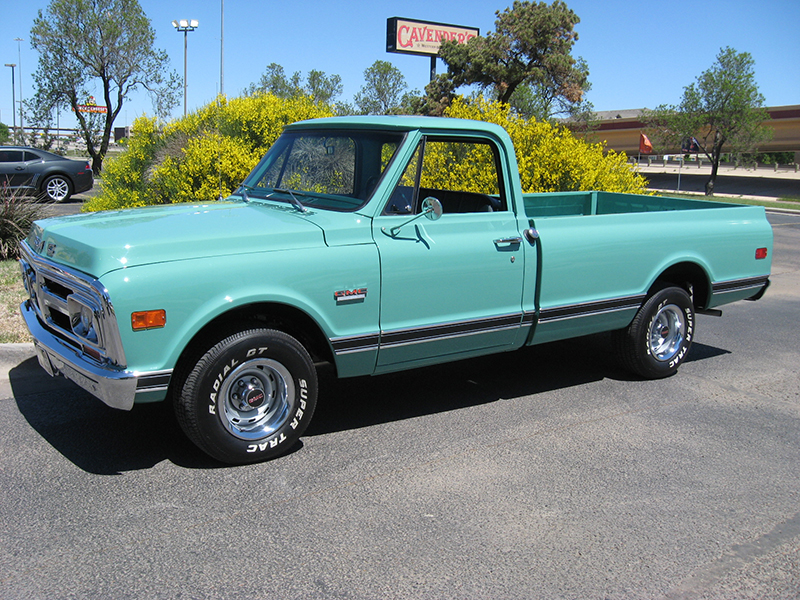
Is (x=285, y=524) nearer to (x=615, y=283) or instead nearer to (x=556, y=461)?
(x=556, y=461)

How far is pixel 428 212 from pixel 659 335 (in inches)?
104

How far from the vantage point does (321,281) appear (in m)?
4.19

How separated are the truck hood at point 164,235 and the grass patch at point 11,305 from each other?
187 cm

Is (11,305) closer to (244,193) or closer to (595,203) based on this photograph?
(244,193)

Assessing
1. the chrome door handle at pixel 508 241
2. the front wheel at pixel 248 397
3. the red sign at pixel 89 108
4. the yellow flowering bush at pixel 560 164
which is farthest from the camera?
the red sign at pixel 89 108

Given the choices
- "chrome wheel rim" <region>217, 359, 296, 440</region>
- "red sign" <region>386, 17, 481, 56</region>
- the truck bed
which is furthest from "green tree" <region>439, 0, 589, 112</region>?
"chrome wheel rim" <region>217, 359, 296, 440</region>

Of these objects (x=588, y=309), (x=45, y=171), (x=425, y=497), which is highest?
(x=45, y=171)

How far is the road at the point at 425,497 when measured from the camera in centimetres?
315

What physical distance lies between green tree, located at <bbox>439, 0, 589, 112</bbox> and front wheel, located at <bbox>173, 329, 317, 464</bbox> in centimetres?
3841

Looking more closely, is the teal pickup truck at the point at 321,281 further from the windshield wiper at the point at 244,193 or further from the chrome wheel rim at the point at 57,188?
the chrome wheel rim at the point at 57,188

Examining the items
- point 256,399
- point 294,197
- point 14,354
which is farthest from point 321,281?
point 14,354

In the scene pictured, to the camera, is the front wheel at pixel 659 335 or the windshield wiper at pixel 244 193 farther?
the front wheel at pixel 659 335

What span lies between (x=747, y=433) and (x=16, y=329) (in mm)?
5898

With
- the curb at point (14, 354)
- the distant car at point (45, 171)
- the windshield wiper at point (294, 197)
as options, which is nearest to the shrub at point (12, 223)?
the curb at point (14, 354)
